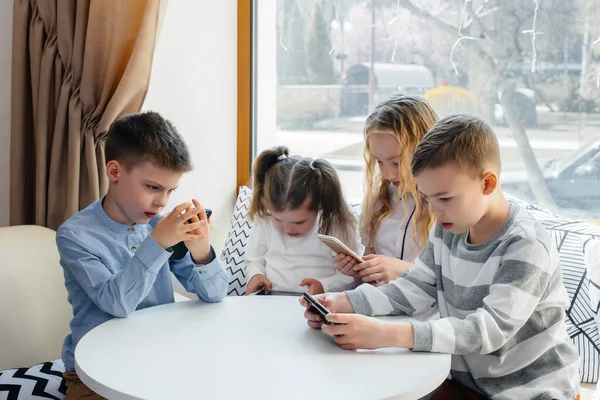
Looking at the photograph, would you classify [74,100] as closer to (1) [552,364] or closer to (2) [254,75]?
(2) [254,75]

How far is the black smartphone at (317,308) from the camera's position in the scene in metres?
1.44

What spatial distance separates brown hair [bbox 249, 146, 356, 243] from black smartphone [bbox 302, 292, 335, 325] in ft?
1.93

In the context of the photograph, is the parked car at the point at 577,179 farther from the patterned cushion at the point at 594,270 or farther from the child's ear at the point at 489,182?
the child's ear at the point at 489,182

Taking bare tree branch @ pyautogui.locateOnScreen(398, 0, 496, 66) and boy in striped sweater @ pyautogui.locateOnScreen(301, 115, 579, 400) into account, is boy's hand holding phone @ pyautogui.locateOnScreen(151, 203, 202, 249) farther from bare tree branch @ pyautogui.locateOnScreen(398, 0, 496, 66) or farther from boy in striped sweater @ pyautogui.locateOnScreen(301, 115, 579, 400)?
bare tree branch @ pyautogui.locateOnScreen(398, 0, 496, 66)

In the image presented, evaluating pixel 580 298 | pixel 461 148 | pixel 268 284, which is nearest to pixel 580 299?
pixel 580 298

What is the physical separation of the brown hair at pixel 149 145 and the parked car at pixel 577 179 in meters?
1.30

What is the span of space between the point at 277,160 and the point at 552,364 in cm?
102

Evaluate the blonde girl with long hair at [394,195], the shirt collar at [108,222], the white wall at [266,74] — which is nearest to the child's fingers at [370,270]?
the blonde girl with long hair at [394,195]

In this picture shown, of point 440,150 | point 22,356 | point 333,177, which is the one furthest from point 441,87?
point 22,356

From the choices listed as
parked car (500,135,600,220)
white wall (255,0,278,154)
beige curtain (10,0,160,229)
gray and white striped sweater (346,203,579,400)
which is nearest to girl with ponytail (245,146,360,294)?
gray and white striped sweater (346,203,579,400)

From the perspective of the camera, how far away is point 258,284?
215 centimetres

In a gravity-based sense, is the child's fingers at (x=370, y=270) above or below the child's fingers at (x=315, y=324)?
above

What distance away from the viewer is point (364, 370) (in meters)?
1.29

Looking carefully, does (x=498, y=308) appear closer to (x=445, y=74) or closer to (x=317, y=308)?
(x=317, y=308)
